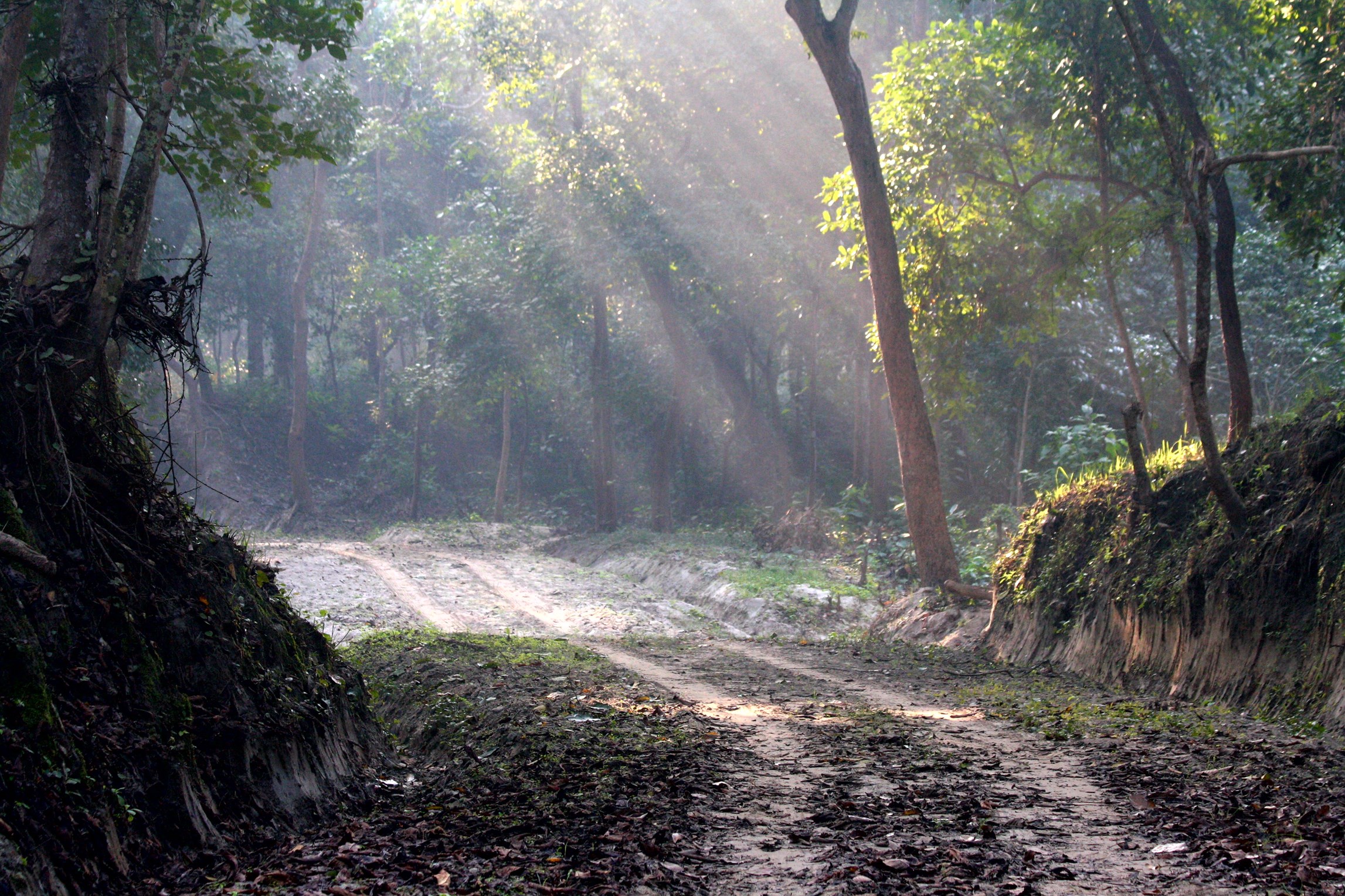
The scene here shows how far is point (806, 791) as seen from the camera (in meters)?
5.27

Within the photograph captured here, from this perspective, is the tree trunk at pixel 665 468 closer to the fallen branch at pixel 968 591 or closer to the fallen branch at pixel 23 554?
the fallen branch at pixel 968 591

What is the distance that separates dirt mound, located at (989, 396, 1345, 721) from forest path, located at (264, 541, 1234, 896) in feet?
5.69

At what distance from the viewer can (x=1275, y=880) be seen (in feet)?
12.2

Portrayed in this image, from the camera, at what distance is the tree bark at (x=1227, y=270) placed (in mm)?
9391

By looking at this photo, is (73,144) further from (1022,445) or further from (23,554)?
(1022,445)

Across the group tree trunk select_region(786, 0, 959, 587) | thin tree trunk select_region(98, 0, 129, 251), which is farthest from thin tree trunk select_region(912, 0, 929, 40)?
thin tree trunk select_region(98, 0, 129, 251)

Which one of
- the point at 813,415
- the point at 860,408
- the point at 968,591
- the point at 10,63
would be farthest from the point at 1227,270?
the point at 813,415

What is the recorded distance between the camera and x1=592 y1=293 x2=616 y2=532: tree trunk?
30797 millimetres

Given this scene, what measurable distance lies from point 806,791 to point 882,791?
415 mm

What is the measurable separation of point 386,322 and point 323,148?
37.3 m

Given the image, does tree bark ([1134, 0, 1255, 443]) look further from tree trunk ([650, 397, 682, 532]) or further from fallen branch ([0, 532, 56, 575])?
tree trunk ([650, 397, 682, 532])

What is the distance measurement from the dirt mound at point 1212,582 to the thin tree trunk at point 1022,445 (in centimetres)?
1034

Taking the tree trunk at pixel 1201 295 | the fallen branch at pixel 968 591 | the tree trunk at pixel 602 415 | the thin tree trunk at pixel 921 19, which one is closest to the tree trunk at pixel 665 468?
the tree trunk at pixel 602 415

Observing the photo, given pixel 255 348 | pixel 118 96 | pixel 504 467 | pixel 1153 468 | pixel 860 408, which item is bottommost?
pixel 1153 468
